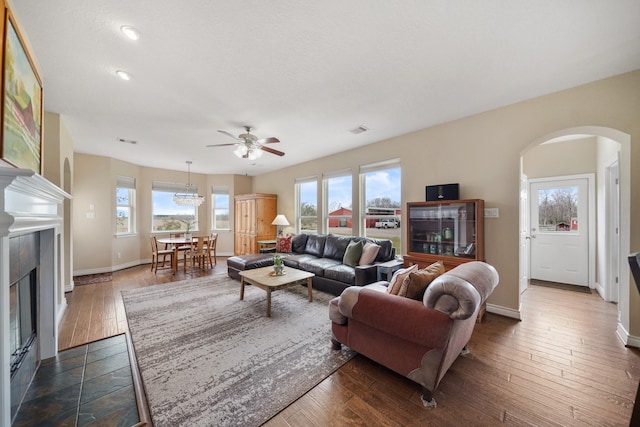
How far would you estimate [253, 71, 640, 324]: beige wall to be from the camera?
236cm

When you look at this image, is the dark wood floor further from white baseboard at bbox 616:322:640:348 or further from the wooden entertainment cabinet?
the wooden entertainment cabinet

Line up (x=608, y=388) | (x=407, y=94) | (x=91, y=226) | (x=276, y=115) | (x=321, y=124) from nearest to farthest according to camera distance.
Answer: (x=608, y=388), (x=407, y=94), (x=276, y=115), (x=321, y=124), (x=91, y=226)

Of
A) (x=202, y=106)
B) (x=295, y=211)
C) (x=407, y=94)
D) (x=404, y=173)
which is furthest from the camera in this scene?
(x=295, y=211)

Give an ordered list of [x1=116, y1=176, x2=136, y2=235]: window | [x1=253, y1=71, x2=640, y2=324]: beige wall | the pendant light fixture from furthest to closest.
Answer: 1. the pendant light fixture
2. [x1=116, y1=176, x2=136, y2=235]: window
3. [x1=253, y1=71, x2=640, y2=324]: beige wall

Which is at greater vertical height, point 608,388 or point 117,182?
point 117,182

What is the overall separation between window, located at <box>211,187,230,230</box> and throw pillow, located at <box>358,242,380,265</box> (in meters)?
5.24

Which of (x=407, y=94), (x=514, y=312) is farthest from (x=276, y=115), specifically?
(x=514, y=312)

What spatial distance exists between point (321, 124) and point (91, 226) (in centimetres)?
544

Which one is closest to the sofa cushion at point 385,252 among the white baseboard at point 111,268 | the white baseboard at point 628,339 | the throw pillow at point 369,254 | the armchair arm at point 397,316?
the throw pillow at point 369,254

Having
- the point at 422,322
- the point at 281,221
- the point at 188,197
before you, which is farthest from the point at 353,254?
the point at 188,197

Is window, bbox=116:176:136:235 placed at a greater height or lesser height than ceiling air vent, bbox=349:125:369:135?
lesser

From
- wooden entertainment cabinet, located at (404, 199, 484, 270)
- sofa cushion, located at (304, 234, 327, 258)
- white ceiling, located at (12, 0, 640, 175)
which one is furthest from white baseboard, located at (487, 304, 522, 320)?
sofa cushion, located at (304, 234, 327, 258)

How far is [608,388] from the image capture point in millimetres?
1788

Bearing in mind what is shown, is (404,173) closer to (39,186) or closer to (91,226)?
(39,186)
